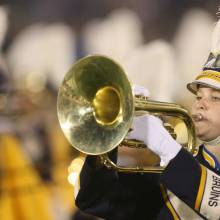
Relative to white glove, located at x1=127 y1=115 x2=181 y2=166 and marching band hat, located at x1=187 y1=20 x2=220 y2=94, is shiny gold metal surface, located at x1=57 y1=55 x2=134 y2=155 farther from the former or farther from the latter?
marching band hat, located at x1=187 y1=20 x2=220 y2=94

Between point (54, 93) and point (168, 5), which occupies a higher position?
point (168, 5)

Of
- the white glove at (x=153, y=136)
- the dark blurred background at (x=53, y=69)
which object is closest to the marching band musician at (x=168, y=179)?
the white glove at (x=153, y=136)

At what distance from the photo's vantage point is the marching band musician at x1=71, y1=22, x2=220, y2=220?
7.24ft

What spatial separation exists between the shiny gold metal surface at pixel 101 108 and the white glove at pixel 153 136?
0.11 feet

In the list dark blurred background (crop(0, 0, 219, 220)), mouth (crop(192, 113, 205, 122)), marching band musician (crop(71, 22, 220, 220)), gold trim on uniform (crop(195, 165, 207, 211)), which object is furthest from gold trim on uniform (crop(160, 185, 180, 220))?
dark blurred background (crop(0, 0, 219, 220))

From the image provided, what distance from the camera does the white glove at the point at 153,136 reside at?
2.20m

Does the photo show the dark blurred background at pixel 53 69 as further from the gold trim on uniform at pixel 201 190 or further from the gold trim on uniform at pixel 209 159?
the gold trim on uniform at pixel 201 190

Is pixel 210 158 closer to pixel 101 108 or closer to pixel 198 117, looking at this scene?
pixel 198 117

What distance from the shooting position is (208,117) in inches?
95.9

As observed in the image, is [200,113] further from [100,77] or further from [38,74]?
[38,74]

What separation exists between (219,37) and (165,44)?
2.05 metres

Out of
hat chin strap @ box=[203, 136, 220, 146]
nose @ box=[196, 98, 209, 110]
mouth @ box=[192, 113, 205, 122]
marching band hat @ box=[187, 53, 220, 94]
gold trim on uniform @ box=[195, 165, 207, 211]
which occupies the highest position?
marching band hat @ box=[187, 53, 220, 94]

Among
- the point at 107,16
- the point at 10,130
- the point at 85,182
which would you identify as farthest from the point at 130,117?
the point at 107,16

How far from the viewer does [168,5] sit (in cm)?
482
